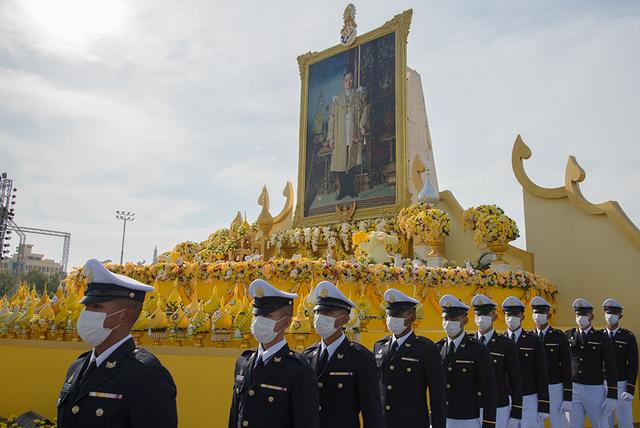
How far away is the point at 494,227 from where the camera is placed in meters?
11.6

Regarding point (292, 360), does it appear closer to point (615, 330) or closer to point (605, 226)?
A: point (615, 330)

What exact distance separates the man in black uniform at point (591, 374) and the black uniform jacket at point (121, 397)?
711 cm

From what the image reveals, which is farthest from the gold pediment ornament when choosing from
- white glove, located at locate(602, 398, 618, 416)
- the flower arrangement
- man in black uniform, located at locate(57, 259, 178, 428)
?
man in black uniform, located at locate(57, 259, 178, 428)

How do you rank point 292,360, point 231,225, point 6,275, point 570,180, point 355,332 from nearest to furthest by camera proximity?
1. point 292,360
2. point 355,332
3. point 570,180
4. point 231,225
5. point 6,275

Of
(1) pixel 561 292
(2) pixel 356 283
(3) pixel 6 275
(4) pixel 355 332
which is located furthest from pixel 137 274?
(3) pixel 6 275

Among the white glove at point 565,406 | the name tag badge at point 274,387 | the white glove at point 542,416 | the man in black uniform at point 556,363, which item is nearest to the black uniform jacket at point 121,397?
the name tag badge at point 274,387

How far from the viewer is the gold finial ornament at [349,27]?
1831cm

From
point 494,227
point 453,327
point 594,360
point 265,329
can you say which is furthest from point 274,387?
point 494,227

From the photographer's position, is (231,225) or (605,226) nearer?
(605,226)

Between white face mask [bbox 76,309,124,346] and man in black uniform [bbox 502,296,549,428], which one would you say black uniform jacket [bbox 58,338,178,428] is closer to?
white face mask [bbox 76,309,124,346]

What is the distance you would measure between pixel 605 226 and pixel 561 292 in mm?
1995

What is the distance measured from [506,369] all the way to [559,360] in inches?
79.8

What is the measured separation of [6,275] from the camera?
47.2 m

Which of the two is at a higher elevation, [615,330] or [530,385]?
[615,330]
